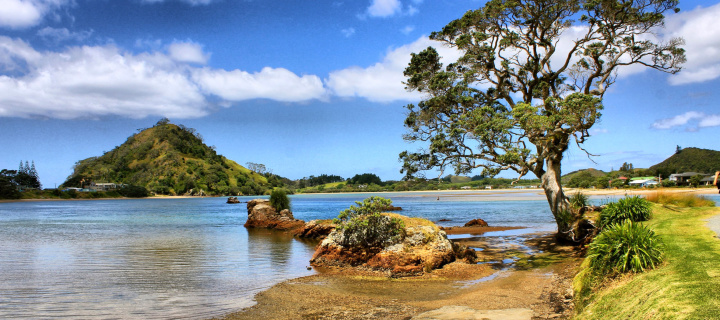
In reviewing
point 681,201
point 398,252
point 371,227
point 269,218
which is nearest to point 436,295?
point 398,252

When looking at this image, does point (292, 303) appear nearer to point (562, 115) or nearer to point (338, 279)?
point (338, 279)

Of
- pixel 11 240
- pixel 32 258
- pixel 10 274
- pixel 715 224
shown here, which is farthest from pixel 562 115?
pixel 11 240

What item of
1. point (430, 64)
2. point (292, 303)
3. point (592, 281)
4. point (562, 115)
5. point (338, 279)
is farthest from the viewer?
point (430, 64)

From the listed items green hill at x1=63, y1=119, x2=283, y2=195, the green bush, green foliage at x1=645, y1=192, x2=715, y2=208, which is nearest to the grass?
green foliage at x1=645, y1=192, x2=715, y2=208

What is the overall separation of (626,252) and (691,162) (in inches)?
6686

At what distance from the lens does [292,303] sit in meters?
9.84

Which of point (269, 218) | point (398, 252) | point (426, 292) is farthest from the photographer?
point (269, 218)

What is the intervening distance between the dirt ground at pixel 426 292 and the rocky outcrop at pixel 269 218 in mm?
19450

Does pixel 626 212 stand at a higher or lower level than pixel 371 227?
higher

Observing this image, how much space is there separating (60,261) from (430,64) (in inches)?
728

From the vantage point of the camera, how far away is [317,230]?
25.1 metres

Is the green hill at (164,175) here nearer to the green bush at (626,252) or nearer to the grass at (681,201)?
the grass at (681,201)

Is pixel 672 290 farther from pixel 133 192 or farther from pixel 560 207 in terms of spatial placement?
pixel 133 192

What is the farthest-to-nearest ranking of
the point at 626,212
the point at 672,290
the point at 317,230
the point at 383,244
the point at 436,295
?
the point at 317,230 < the point at 626,212 < the point at 383,244 < the point at 436,295 < the point at 672,290
